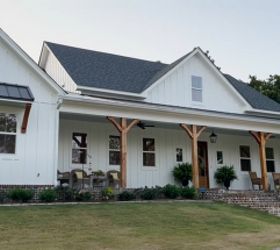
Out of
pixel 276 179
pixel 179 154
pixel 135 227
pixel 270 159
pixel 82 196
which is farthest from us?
pixel 270 159

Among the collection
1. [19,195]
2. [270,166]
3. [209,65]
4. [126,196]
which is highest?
[209,65]

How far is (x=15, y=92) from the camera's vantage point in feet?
36.8

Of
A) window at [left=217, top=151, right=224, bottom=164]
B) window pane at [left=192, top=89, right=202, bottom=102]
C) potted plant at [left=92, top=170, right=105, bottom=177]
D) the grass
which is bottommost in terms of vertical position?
the grass

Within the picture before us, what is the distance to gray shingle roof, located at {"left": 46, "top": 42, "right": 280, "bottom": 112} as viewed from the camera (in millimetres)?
15227

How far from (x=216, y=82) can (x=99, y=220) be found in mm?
10891

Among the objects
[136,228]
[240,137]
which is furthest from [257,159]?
[136,228]

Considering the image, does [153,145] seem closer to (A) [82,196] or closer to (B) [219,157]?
(B) [219,157]

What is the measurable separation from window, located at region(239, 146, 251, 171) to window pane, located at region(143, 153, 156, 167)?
5056mm

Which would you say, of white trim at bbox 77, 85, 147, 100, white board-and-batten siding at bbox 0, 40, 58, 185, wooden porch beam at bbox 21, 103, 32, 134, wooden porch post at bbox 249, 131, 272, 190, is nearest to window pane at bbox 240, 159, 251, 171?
wooden porch post at bbox 249, 131, 272, 190

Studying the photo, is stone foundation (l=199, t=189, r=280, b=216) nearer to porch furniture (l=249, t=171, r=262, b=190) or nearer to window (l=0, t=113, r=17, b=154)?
porch furniture (l=249, t=171, r=262, b=190)

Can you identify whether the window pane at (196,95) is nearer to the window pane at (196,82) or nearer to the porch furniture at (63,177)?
the window pane at (196,82)

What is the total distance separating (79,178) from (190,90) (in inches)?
259

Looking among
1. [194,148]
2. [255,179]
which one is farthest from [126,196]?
[255,179]

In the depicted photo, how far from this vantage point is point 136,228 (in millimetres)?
7898
